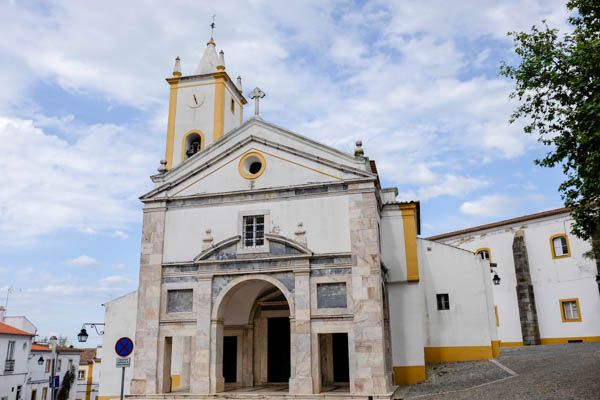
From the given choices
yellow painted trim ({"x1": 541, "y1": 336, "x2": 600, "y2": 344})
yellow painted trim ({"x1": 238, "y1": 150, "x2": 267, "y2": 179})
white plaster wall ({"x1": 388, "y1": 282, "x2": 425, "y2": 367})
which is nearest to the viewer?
yellow painted trim ({"x1": 238, "y1": 150, "x2": 267, "y2": 179})

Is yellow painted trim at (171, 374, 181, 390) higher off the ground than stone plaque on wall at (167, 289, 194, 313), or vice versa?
stone plaque on wall at (167, 289, 194, 313)

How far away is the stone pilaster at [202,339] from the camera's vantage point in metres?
16.4

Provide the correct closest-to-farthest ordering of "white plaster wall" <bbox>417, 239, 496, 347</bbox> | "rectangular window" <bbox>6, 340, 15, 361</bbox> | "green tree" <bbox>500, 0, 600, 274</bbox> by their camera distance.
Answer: "green tree" <bbox>500, 0, 600, 274</bbox>
"white plaster wall" <bbox>417, 239, 496, 347</bbox>
"rectangular window" <bbox>6, 340, 15, 361</bbox>

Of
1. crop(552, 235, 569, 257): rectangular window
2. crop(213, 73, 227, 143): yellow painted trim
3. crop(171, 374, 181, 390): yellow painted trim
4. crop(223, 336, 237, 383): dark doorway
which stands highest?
crop(213, 73, 227, 143): yellow painted trim

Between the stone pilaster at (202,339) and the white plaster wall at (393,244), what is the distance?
21.3 feet

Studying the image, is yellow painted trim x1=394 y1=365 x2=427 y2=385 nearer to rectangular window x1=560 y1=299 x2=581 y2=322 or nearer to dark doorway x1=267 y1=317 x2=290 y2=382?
dark doorway x1=267 y1=317 x2=290 y2=382

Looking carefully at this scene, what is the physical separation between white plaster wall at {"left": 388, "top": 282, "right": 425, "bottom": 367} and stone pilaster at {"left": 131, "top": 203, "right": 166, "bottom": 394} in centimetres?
817

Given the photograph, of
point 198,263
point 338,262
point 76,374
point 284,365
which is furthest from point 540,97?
point 76,374

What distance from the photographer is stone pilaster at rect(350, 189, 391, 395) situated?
50.2ft

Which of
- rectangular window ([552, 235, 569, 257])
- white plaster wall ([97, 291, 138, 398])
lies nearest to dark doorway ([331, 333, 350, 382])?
white plaster wall ([97, 291, 138, 398])

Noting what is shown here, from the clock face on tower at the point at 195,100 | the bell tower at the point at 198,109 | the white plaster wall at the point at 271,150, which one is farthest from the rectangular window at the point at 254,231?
the clock face on tower at the point at 195,100

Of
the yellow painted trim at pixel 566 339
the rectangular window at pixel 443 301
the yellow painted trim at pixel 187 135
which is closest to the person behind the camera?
the rectangular window at pixel 443 301

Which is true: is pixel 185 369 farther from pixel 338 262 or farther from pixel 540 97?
pixel 540 97

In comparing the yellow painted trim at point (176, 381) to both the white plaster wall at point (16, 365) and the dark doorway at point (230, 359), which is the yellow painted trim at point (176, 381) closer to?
the dark doorway at point (230, 359)
